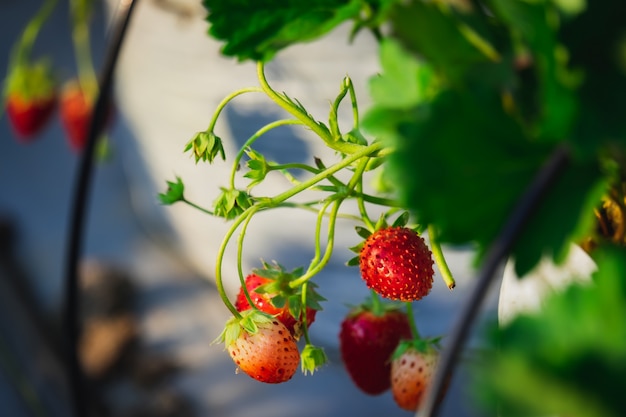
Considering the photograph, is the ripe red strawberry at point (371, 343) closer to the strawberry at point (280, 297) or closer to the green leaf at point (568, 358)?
the strawberry at point (280, 297)

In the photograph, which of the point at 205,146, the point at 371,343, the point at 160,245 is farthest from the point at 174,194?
the point at 160,245

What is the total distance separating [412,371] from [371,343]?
5 centimetres

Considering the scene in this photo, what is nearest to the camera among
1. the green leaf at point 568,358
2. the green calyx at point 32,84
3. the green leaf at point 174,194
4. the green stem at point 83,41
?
the green leaf at point 568,358

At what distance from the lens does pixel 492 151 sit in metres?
0.22

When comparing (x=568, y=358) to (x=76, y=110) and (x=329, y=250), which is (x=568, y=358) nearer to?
(x=329, y=250)

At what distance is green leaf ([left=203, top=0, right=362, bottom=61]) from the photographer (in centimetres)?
28

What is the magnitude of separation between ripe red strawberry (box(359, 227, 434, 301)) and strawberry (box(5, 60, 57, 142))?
74cm

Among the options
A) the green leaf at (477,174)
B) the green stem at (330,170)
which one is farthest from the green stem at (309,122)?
the green leaf at (477,174)

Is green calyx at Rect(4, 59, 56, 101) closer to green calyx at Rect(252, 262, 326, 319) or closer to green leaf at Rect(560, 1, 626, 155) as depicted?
green calyx at Rect(252, 262, 326, 319)

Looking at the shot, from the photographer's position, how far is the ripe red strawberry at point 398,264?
1.11 ft

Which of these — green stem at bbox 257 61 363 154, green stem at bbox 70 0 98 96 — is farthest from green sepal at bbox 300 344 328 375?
green stem at bbox 70 0 98 96

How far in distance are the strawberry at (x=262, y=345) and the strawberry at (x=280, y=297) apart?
0.4 inches

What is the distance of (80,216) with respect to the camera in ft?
1.31

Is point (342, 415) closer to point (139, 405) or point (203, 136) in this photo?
point (139, 405)
